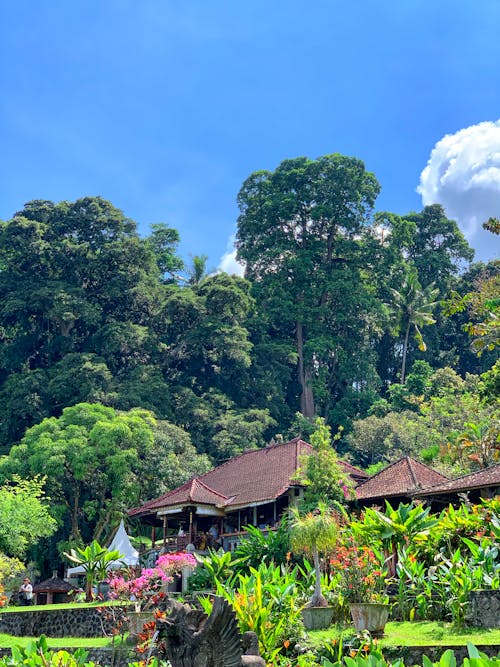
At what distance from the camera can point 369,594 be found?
1269 cm

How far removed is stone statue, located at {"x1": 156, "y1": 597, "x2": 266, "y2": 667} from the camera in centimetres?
700

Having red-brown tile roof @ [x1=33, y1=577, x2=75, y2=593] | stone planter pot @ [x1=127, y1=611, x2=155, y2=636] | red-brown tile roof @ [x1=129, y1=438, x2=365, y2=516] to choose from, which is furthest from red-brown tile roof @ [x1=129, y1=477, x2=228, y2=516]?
stone planter pot @ [x1=127, y1=611, x2=155, y2=636]

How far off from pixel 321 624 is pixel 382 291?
41.9 m

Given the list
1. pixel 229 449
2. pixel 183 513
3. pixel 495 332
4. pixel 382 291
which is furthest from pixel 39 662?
pixel 382 291

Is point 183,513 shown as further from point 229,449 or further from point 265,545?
point 229,449

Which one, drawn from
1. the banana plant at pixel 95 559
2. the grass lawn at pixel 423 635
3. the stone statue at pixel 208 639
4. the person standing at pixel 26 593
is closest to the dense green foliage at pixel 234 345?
the person standing at pixel 26 593

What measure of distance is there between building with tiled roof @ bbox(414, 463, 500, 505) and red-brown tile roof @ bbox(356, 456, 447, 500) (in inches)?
29.6

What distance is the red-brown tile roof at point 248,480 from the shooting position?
2370 centimetres

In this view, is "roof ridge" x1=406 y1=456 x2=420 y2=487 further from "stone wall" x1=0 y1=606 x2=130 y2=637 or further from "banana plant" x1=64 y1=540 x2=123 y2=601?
"stone wall" x1=0 y1=606 x2=130 y2=637

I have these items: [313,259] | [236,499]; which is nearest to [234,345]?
[313,259]

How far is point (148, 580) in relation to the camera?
15.5 m

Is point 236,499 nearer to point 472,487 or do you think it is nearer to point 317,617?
point 472,487

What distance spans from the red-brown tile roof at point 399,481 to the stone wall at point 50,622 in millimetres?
8529

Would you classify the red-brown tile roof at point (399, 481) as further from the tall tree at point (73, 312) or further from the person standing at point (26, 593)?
the tall tree at point (73, 312)
